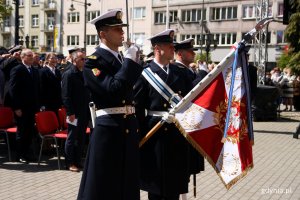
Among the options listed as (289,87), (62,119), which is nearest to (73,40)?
(289,87)

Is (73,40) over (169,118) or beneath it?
over

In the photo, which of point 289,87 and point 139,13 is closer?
point 289,87

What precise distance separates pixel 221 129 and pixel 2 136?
266 inches

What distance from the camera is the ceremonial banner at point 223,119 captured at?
4.76 metres

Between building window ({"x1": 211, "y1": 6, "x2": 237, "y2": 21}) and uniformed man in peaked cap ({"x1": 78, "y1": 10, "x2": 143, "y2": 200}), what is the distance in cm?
5039

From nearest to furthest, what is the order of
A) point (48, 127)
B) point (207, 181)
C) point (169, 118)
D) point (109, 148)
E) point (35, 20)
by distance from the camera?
point (109, 148), point (169, 118), point (207, 181), point (48, 127), point (35, 20)

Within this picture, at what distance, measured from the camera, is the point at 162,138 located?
205 inches

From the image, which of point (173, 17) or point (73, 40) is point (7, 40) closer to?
point (73, 40)

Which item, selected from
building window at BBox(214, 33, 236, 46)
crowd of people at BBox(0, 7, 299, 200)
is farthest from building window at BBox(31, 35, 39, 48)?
crowd of people at BBox(0, 7, 299, 200)

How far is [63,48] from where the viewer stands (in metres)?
67.2

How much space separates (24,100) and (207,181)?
3.74 meters

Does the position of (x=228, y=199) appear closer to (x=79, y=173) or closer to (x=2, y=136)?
(x=79, y=173)

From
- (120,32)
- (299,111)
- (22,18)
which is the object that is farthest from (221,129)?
(22,18)

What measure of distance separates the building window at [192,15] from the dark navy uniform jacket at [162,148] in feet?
167
